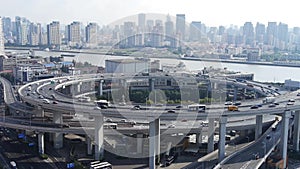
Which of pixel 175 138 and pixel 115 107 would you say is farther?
pixel 175 138

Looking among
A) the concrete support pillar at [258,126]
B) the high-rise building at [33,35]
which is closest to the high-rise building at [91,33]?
the high-rise building at [33,35]

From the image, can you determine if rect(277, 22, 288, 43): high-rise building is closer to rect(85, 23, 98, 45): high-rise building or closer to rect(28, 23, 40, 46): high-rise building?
rect(85, 23, 98, 45): high-rise building

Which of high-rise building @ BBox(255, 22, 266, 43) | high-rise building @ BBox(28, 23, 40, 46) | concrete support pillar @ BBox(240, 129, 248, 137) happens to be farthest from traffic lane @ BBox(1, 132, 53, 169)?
high-rise building @ BBox(255, 22, 266, 43)

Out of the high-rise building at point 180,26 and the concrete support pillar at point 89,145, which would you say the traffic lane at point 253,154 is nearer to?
the concrete support pillar at point 89,145

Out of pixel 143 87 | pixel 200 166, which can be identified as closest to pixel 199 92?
pixel 143 87

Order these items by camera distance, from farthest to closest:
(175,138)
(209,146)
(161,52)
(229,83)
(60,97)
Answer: (161,52), (229,83), (60,97), (175,138), (209,146)

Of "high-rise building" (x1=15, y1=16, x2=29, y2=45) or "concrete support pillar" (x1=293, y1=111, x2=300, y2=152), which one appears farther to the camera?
"high-rise building" (x1=15, y1=16, x2=29, y2=45)

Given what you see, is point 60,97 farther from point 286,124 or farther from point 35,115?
point 286,124

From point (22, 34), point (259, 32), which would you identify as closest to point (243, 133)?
point (259, 32)
